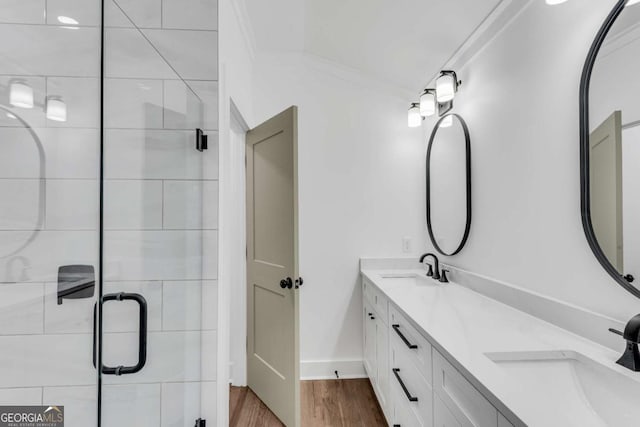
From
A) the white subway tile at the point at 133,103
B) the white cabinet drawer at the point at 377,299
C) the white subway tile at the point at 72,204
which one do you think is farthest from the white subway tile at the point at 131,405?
the white cabinet drawer at the point at 377,299

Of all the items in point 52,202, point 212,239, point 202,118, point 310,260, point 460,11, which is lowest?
point 310,260

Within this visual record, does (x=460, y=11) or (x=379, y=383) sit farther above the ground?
(x=460, y=11)

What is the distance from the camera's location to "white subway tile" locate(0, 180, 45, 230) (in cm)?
74

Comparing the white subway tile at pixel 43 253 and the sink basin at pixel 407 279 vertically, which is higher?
the white subway tile at pixel 43 253

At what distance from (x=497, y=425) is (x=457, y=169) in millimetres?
1631

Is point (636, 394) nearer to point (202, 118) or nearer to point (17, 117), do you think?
point (17, 117)

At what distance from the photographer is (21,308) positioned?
2.54 feet

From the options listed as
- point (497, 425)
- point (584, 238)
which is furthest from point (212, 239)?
point (584, 238)

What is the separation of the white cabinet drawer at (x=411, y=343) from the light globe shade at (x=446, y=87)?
1427mm

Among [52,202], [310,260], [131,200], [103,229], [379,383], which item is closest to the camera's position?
[52,202]

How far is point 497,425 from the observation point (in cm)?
74

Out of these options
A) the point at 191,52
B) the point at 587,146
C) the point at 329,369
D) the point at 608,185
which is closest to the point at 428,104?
the point at 587,146

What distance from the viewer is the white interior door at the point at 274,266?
1864 millimetres

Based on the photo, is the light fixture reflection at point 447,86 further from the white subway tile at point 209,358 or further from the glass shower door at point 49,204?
the white subway tile at point 209,358
